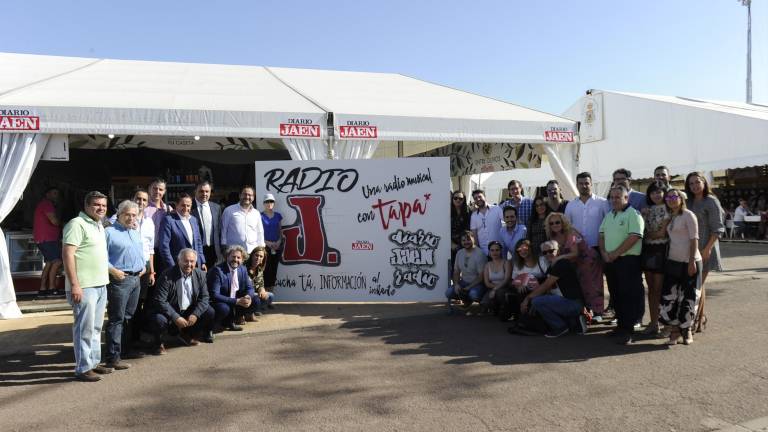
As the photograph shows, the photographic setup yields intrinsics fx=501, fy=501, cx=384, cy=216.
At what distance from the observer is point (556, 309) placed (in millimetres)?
5289

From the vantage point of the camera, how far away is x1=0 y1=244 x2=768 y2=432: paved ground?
3322 mm

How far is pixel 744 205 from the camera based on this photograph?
59.8ft

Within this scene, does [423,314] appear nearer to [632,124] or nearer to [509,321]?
[509,321]

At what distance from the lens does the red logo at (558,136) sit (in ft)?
28.3

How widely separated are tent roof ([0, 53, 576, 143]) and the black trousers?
143 inches

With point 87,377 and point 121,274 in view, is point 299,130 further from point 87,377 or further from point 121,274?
point 87,377

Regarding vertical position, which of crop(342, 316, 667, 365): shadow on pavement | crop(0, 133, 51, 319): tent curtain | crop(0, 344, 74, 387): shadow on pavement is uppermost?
crop(0, 133, 51, 319): tent curtain

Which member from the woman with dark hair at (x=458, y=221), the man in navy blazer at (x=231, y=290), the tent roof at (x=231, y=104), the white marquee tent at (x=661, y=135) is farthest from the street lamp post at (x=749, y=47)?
the man in navy blazer at (x=231, y=290)

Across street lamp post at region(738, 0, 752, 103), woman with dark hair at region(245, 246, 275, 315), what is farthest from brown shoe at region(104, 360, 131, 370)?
street lamp post at region(738, 0, 752, 103)

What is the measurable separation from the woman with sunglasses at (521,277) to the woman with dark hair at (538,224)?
0.28m

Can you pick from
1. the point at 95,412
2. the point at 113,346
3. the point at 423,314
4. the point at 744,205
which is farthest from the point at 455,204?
the point at 744,205

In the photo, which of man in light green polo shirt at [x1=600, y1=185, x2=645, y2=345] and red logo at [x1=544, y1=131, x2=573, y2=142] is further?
red logo at [x1=544, y1=131, x2=573, y2=142]

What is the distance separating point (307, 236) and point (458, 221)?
2223 mm

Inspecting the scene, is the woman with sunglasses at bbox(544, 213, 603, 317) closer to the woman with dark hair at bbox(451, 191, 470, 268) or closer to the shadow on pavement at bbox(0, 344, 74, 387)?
the woman with dark hair at bbox(451, 191, 470, 268)
